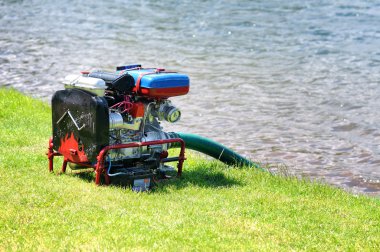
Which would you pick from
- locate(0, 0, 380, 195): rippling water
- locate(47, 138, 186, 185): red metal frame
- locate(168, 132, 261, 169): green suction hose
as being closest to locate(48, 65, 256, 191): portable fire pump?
locate(47, 138, 186, 185): red metal frame

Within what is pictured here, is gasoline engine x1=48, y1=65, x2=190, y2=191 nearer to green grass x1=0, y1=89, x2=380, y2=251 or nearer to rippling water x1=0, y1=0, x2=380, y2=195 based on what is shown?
green grass x1=0, y1=89, x2=380, y2=251

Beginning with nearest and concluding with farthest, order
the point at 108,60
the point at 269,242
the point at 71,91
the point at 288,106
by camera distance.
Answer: the point at 269,242 → the point at 71,91 → the point at 288,106 → the point at 108,60

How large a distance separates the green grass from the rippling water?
229 cm

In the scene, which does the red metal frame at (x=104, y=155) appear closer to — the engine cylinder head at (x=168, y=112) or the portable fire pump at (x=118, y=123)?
the portable fire pump at (x=118, y=123)

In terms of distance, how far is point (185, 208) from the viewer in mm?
7492

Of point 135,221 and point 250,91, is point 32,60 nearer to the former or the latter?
point 250,91

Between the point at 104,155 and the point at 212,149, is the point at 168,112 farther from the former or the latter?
the point at 212,149

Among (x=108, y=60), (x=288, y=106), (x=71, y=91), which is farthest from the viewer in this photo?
(x=108, y=60)

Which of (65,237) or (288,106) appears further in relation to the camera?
(288,106)

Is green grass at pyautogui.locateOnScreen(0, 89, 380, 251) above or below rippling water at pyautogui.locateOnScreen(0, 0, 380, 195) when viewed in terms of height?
above

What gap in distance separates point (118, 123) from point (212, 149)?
5.98 feet

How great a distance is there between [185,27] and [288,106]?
413 inches

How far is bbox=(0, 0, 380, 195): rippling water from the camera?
12684mm

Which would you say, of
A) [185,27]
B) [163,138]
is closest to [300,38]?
[185,27]
